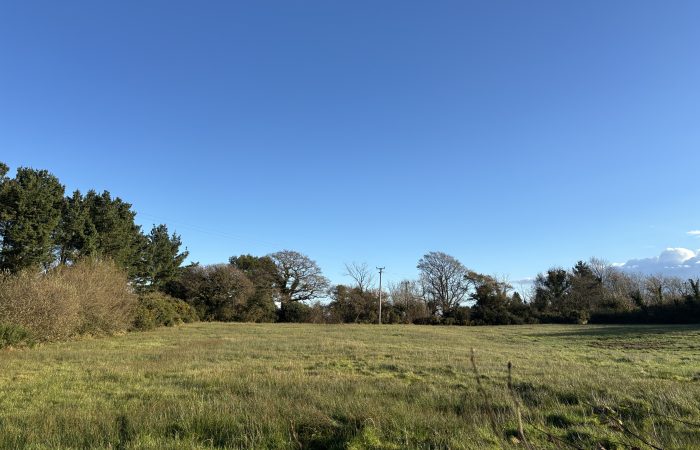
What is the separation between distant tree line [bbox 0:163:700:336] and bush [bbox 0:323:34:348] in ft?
40.3

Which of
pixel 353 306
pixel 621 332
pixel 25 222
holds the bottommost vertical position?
pixel 621 332

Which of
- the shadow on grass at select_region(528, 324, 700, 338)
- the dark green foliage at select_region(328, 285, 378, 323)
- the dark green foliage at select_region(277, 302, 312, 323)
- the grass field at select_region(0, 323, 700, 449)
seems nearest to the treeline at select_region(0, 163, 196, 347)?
the grass field at select_region(0, 323, 700, 449)

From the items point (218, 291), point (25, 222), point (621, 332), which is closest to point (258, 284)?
point (218, 291)

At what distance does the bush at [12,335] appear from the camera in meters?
16.2

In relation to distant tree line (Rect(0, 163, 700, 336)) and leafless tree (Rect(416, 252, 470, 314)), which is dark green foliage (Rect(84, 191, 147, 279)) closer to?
distant tree line (Rect(0, 163, 700, 336))

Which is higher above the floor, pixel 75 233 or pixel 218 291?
pixel 75 233

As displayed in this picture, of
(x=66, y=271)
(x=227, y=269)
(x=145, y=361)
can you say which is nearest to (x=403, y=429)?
(x=145, y=361)

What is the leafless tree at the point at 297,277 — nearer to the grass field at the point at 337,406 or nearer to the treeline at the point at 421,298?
the treeline at the point at 421,298

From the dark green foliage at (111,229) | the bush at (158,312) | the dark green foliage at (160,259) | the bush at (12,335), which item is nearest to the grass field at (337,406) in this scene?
the bush at (12,335)

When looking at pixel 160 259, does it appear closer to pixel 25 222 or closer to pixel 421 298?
pixel 25 222

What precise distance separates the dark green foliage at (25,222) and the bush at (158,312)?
6.94 metres

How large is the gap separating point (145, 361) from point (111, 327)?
15.0 meters

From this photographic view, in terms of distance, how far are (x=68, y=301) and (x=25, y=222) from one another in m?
10.5

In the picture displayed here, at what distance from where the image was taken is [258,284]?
53.6 meters
